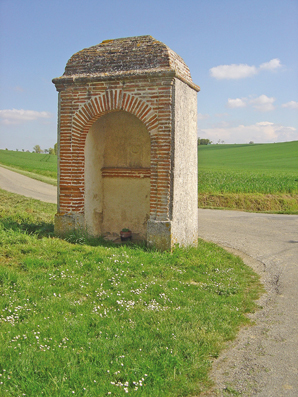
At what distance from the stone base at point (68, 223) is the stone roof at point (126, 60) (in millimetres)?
2904

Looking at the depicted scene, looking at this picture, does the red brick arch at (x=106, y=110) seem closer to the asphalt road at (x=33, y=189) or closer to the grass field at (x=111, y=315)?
the grass field at (x=111, y=315)

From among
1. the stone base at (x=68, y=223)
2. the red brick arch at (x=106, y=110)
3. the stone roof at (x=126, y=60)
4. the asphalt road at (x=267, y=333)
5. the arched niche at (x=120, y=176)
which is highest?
the stone roof at (x=126, y=60)

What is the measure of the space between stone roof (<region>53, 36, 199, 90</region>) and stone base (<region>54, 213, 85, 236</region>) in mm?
2904

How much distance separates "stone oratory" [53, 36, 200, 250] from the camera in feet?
25.6

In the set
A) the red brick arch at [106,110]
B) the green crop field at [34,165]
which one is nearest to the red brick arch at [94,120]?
the red brick arch at [106,110]

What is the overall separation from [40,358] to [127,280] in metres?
2.36

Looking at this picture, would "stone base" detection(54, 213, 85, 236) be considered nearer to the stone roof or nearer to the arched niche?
the arched niche

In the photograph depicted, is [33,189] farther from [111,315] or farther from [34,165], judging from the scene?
[34,165]

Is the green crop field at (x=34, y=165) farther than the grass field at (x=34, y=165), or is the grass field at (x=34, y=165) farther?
the green crop field at (x=34, y=165)

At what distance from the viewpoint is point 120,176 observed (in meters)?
9.46

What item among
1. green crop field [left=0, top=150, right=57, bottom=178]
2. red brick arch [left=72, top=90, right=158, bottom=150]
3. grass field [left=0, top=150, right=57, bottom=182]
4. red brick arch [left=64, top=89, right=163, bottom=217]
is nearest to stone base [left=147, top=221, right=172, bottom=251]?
red brick arch [left=64, top=89, right=163, bottom=217]

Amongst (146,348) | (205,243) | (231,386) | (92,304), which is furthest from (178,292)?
(205,243)

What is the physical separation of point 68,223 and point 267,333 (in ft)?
16.0

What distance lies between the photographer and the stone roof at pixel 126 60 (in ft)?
25.9
